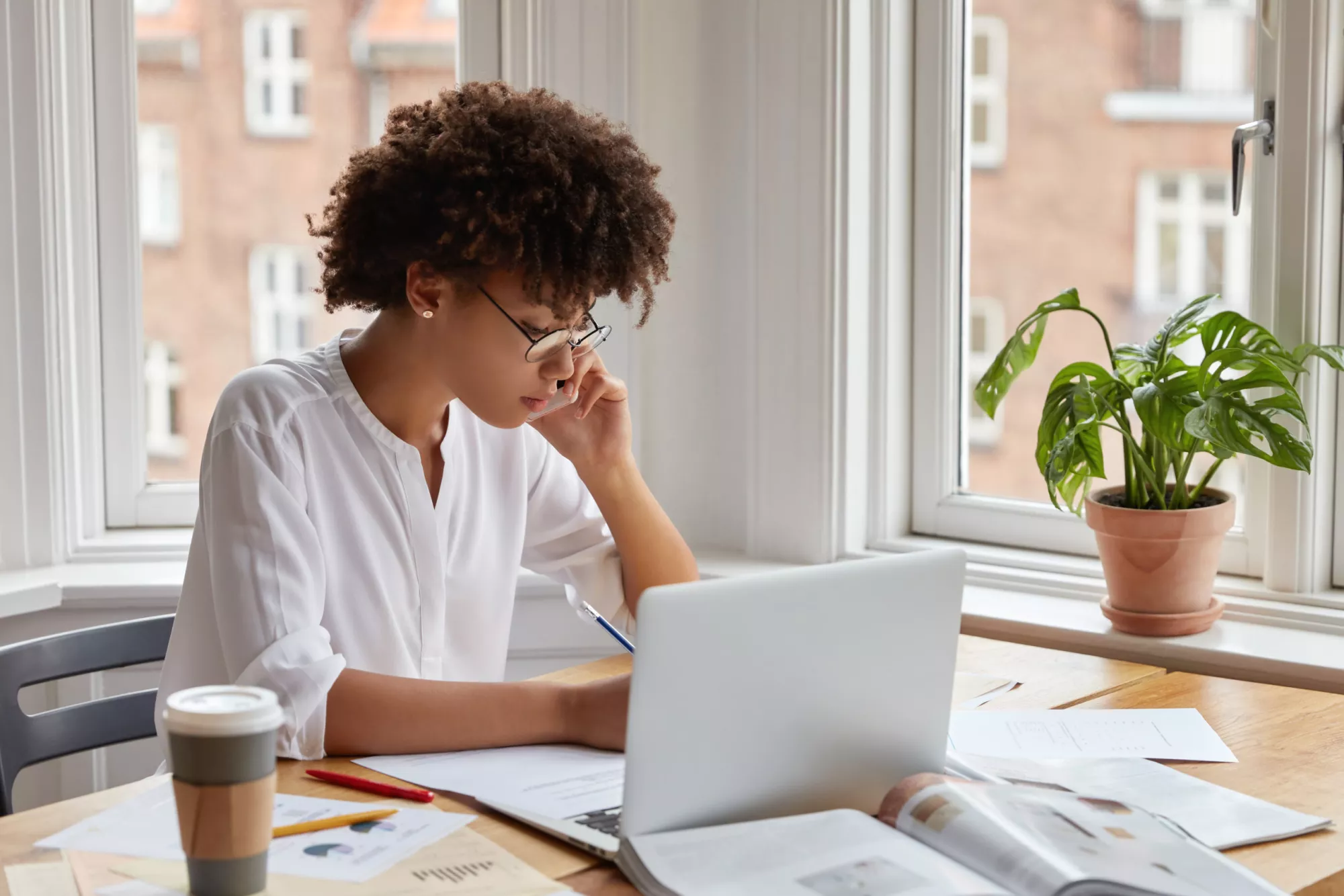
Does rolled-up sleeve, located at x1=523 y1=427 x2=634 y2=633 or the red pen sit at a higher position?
rolled-up sleeve, located at x1=523 y1=427 x2=634 y2=633

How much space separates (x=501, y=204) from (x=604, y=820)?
624 mm

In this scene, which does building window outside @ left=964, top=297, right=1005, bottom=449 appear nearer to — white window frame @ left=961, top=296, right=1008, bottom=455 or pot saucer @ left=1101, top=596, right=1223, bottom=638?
white window frame @ left=961, top=296, right=1008, bottom=455

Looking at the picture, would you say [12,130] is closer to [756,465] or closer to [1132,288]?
[756,465]

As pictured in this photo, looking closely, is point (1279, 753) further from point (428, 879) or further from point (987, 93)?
point (987, 93)

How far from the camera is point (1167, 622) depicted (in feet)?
6.16

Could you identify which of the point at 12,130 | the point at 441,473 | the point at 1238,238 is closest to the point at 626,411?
the point at 441,473

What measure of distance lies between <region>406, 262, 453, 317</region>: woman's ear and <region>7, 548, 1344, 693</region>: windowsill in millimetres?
765

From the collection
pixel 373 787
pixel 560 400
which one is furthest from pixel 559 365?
pixel 373 787

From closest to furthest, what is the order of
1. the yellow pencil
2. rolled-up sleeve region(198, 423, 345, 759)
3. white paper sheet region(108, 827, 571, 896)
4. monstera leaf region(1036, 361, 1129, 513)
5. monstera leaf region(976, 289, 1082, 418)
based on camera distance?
1. white paper sheet region(108, 827, 571, 896)
2. the yellow pencil
3. rolled-up sleeve region(198, 423, 345, 759)
4. monstera leaf region(1036, 361, 1129, 513)
5. monstera leaf region(976, 289, 1082, 418)

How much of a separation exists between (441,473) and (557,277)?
13.4 inches

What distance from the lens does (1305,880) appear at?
1050 millimetres

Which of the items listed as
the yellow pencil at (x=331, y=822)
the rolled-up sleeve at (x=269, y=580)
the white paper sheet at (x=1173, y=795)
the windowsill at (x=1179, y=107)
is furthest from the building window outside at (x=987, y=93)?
the yellow pencil at (x=331, y=822)

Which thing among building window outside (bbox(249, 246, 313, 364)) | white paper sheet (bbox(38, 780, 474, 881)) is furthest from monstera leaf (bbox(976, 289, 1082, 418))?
building window outside (bbox(249, 246, 313, 364))

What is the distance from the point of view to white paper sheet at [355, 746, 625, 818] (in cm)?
118
